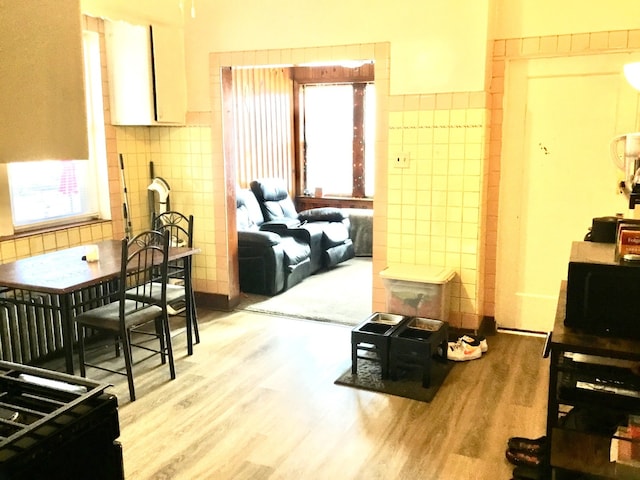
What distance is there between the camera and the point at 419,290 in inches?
165

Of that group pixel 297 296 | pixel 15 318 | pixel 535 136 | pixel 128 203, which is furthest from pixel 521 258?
A: pixel 15 318

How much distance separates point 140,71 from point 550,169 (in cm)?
319

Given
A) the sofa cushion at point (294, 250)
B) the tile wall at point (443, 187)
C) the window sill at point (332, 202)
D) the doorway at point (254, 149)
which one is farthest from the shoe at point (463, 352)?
the window sill at point (332, 202)

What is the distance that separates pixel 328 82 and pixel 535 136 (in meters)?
4.07

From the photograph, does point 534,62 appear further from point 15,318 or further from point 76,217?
point 15,318

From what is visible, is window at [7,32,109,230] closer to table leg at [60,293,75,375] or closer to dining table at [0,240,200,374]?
dining table at [0,240,200,374]

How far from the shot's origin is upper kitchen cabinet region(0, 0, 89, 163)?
0.87 meters

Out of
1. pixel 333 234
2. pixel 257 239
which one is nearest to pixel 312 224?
pixel 333 234

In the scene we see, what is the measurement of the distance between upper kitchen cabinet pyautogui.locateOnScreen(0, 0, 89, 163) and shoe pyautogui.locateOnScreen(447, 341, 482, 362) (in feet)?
11.4

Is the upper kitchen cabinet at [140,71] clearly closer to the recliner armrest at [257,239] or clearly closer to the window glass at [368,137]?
the recliner armrest at [257,239]

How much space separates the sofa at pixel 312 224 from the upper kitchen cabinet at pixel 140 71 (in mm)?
1988

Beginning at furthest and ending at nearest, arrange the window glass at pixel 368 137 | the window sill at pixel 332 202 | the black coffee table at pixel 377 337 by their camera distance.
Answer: the window sill at pixel 332 202 < the window glass at pixel 368 137 < the black coffee table at pixel 377 337

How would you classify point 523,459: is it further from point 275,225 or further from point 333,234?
point 333,234

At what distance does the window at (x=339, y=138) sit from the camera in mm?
7809
